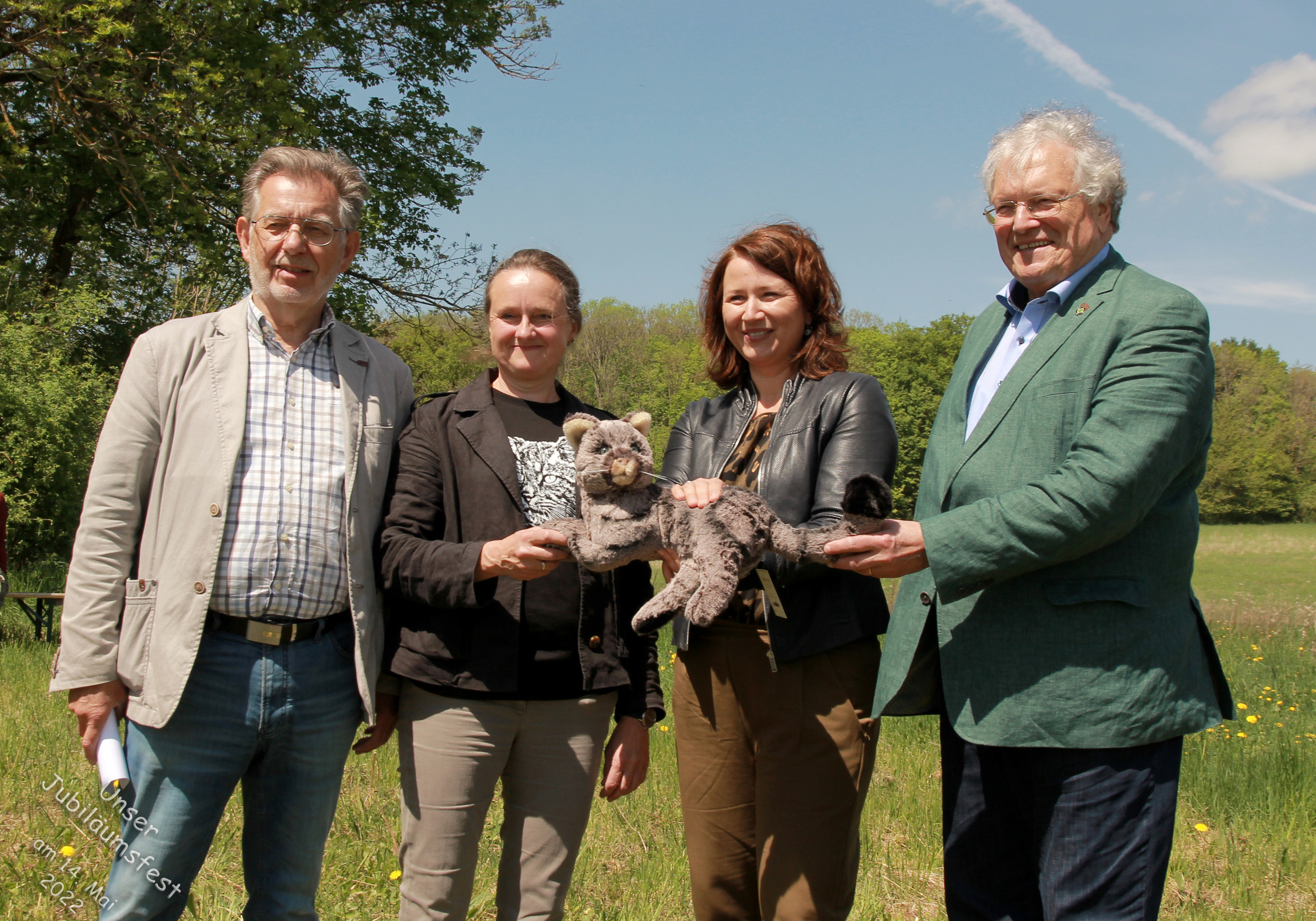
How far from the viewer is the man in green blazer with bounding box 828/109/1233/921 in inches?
83.0

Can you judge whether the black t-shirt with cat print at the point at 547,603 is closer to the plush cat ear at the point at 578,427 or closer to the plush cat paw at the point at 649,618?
the plush cat ear at the point at 578,427

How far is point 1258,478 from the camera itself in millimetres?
53875

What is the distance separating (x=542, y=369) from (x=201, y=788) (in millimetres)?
1603

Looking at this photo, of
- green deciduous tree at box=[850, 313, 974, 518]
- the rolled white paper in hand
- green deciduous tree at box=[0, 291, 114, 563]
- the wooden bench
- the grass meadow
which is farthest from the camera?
green deciduous tree at box=[850, 313, 974, 518]

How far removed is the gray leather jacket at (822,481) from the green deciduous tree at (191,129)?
9.74 metres

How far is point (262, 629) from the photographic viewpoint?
2.51 metres

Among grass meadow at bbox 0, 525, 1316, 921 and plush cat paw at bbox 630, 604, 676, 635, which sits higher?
plush cat paw at bbox 630, 604, 676, 635

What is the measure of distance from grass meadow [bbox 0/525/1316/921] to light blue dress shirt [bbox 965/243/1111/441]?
91.6 inches

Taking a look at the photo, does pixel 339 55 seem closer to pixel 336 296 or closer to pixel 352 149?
pixel 352 149

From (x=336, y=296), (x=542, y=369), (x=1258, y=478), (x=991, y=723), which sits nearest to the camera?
(x=991, y=723)

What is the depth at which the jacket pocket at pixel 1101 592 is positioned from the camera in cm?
216

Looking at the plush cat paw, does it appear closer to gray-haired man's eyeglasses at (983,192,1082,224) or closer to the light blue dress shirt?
the light blue dress shirt

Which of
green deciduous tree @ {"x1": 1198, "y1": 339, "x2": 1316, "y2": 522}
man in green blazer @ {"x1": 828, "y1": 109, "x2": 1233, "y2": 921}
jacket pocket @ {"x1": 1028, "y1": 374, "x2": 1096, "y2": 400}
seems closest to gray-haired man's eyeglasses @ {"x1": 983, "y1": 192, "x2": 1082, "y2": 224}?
man in green blazer @ {"x1": 828, "y1": 109, "x2": 1233, "y2": 921}

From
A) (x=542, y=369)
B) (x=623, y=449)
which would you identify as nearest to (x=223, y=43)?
(x=542, y=369)
